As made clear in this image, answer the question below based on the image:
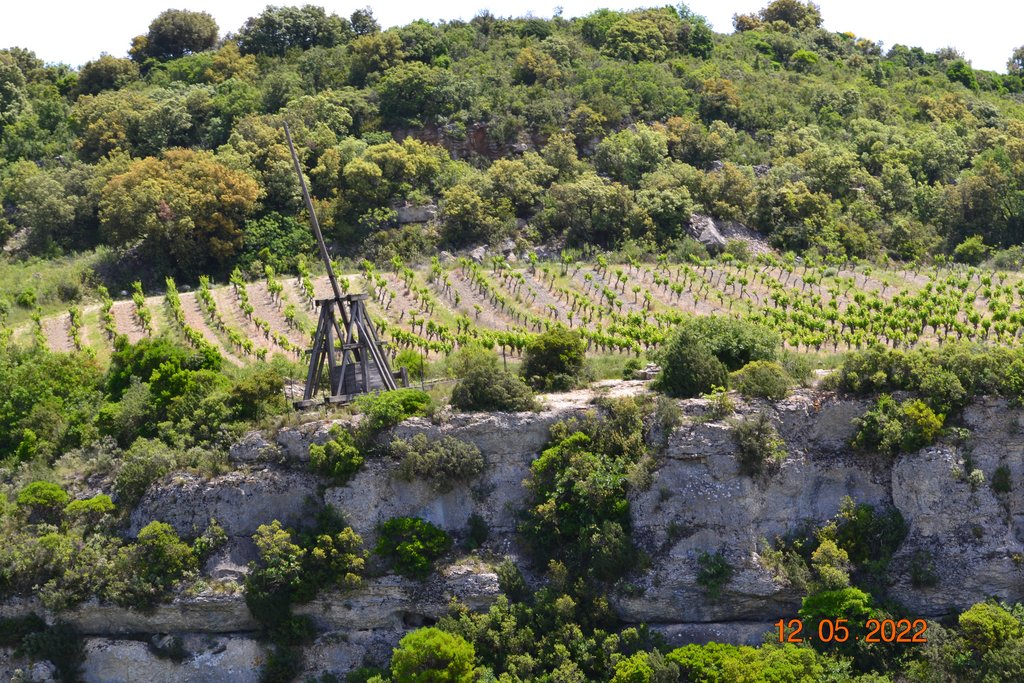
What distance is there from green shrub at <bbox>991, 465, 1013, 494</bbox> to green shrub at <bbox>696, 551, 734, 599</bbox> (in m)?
8.55

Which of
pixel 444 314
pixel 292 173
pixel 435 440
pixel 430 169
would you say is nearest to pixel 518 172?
pixel 430 169

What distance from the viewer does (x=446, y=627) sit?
4366 cm

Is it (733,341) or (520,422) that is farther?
(733,341)

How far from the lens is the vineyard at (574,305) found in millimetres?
55906

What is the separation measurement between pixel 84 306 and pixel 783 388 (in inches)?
1340

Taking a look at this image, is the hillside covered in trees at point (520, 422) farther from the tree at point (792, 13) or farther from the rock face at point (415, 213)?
the tree at point (792, 13)

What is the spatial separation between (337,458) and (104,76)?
57.4 m

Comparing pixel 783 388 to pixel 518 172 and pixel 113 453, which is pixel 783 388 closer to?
pixel 113 453

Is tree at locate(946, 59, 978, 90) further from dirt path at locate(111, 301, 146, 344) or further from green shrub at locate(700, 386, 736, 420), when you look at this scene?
dirt path at locate(111, 301, 146, 344)

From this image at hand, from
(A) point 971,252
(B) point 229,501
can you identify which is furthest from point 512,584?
(A) point 971,252

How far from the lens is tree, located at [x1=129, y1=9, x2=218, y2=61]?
10162cm

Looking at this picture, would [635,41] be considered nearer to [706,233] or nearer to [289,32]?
[289,32]

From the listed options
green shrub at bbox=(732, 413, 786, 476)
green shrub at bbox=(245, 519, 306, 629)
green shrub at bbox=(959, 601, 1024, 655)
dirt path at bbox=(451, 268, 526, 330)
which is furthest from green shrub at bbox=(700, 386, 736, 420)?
dirt path at bbox=(451, 268, 526, 330)

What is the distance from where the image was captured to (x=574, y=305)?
61406mm
